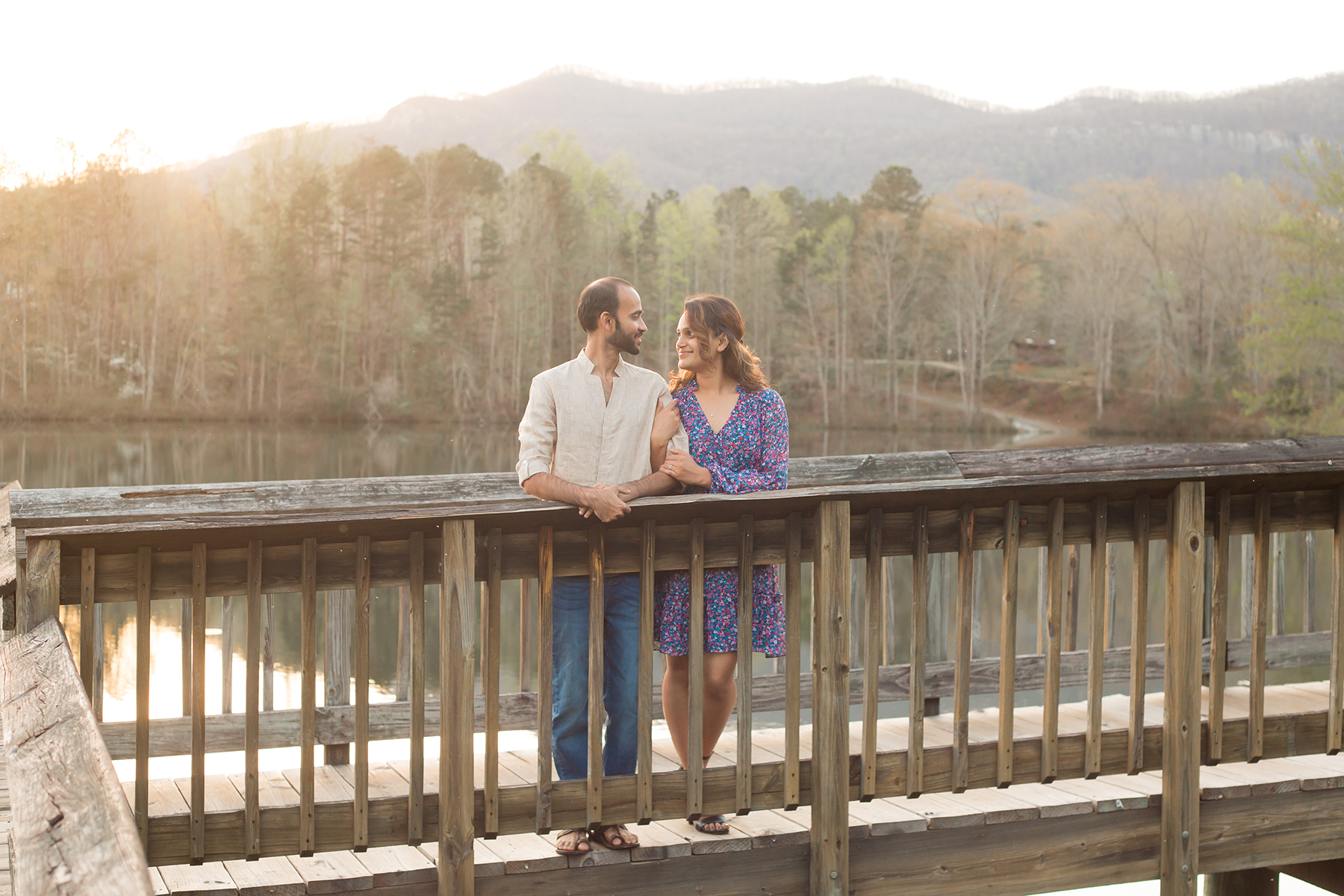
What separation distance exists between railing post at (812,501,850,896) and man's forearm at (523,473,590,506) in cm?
68

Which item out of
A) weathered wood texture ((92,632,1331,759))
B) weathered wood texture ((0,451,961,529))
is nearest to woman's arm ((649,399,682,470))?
weathered wood texture ((0,451,961,529))

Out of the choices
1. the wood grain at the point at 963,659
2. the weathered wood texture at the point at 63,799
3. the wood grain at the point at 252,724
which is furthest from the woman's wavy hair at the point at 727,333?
the weathered wood texture at the point at 63,799

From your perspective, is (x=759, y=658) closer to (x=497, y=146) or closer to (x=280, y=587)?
(x=280, y=587)

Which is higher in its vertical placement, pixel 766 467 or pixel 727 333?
pixel 727 333

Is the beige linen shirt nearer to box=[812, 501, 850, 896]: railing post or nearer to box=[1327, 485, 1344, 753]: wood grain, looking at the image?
box=[812, 501, 850, 896]: railing post

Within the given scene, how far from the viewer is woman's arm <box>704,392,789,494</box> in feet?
11.0

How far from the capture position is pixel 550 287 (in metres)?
50.6

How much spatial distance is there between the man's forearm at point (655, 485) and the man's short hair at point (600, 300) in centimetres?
45

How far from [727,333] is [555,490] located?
75 centimetres

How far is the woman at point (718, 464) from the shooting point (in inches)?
130

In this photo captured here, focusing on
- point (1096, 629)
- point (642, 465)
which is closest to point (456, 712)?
point (642, 465)

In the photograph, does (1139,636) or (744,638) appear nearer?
(744,638)

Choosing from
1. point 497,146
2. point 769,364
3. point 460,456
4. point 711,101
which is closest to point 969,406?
point 769,364

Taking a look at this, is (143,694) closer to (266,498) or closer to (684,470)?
(266,498)
